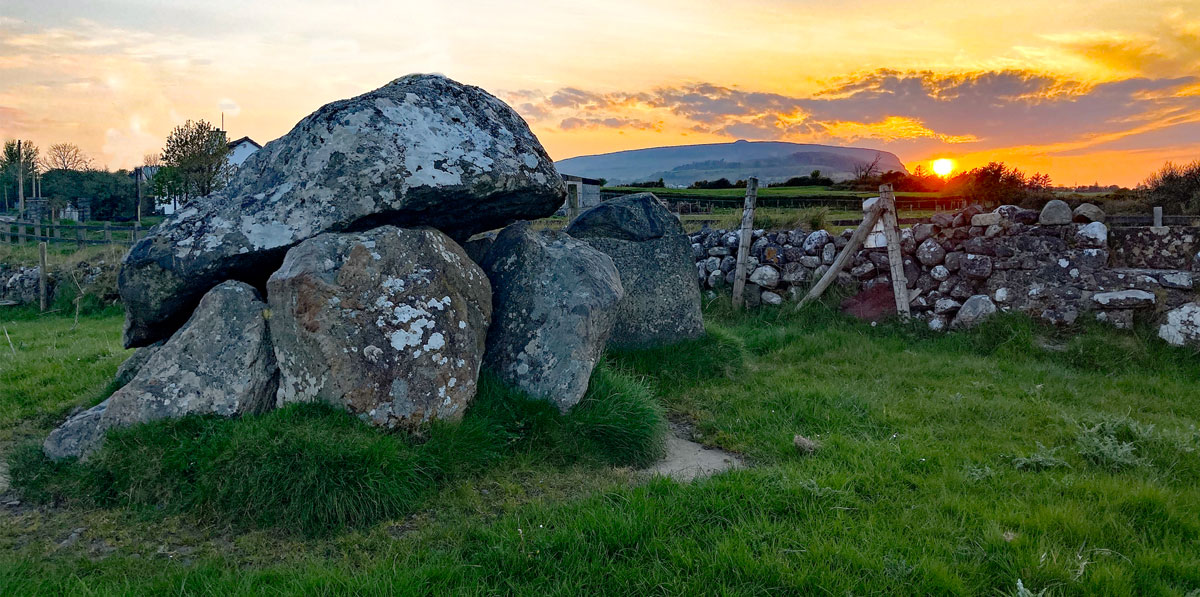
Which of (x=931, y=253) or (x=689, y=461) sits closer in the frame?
(x=689, y=461)

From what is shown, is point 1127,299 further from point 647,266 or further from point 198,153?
point 198,153

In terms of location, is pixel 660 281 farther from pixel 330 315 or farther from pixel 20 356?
pixel 20 356

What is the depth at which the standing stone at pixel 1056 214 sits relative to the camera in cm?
1047

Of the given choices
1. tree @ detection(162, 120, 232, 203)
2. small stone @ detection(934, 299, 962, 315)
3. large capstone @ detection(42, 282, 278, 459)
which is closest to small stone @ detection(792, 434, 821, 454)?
large capstone @ detection(42, 282, 278, 459)

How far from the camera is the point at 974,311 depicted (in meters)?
10.6

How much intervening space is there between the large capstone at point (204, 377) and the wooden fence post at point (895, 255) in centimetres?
936

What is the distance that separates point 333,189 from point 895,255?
8.84 m

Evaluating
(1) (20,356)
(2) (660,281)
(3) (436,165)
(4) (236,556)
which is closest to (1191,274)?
(2) (660,281)

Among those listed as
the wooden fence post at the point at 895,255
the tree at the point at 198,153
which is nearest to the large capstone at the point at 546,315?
the wooden fence post at the point at 895,255

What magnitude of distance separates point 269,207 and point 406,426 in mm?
2347

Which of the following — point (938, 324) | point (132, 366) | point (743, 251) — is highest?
point (743, 251)

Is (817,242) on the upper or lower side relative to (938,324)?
upper

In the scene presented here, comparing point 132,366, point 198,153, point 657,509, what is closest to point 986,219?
point 657,509

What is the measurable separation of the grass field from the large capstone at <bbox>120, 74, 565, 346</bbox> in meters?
1.49
